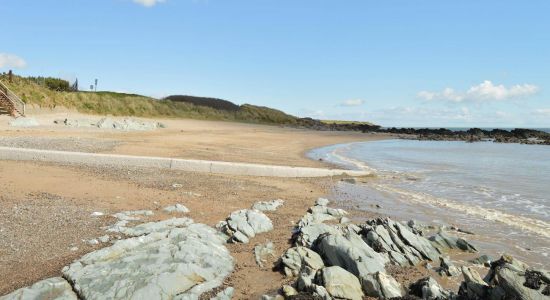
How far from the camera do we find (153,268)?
6297 mm

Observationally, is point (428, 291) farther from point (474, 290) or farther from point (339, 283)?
point (339, 283)

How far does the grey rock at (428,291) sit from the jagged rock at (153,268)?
2.98 metres

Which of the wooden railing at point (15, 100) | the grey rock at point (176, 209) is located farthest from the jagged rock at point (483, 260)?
the wooden railing at point (15, 100)

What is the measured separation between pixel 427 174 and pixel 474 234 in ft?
38.5

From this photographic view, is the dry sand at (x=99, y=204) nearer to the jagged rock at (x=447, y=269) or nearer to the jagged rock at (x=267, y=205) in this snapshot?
the jagged rock at (x=267, y=205)

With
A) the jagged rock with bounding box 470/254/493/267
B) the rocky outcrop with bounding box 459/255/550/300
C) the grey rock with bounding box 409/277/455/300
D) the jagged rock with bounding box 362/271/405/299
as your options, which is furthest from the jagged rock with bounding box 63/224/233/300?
the jagged rock with bounding box 470/254/493/267

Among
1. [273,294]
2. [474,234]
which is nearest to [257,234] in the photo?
[273,294]

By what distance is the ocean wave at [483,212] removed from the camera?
11094 mm

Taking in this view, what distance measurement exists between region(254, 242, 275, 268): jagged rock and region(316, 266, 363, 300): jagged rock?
1576 mm

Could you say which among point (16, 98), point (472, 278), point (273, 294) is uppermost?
point (16, 98)

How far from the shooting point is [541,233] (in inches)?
412

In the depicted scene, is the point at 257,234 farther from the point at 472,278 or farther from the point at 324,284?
the point at 472,278

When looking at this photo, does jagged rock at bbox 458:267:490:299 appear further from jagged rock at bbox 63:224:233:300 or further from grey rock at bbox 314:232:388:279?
jagged rock at bbox 63:224:233:300

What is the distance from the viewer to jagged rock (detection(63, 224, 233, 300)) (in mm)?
5805
